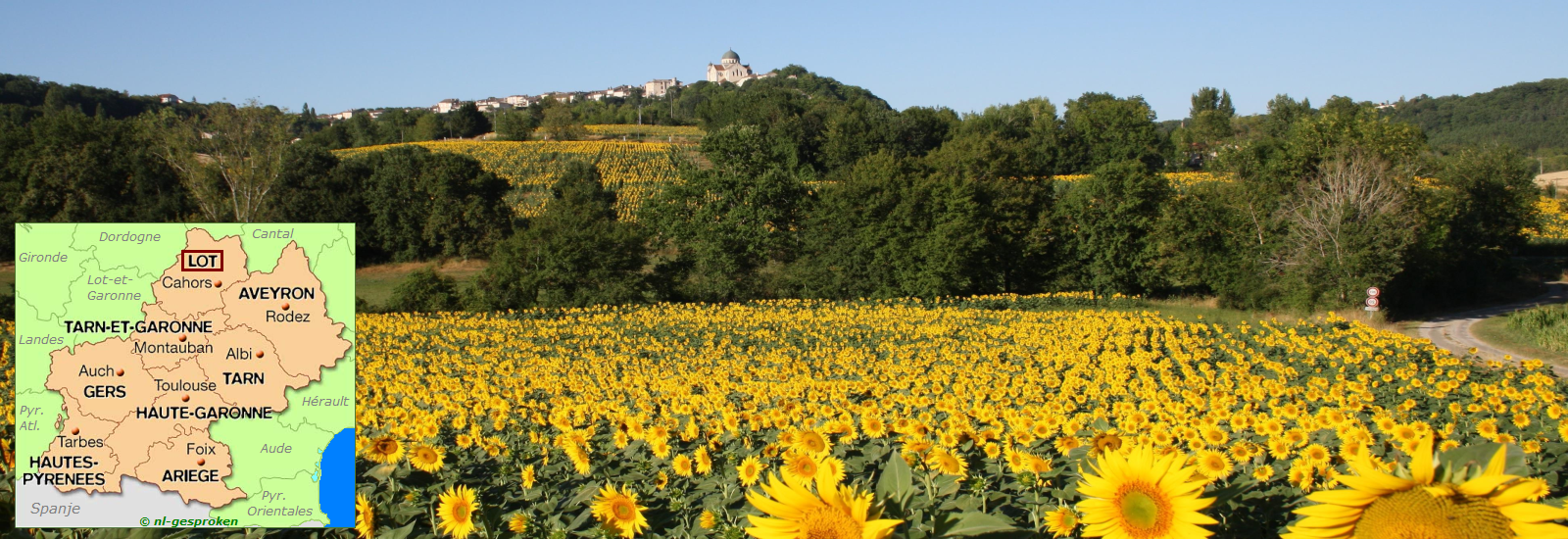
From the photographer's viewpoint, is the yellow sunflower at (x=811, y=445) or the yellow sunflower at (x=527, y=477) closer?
the yellow sunflower at (x=811, y=445)

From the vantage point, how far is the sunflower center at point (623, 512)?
3.06 metres

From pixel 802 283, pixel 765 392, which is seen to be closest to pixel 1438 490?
pixel 765 392

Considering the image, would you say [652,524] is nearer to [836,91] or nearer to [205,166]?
[205,166]

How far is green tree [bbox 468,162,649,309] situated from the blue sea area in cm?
2634

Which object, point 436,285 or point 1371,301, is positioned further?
point 436,285

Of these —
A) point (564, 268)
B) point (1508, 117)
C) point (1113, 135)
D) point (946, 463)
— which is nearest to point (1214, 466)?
point (946, 463)

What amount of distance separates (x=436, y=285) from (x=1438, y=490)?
1171 inches

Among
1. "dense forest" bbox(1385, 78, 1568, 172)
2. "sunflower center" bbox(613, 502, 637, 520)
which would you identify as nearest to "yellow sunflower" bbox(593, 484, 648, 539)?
"sunflower center" bbox(613, 502, 637, 520)

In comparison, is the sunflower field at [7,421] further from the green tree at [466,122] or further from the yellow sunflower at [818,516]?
the green tree at [466,122]

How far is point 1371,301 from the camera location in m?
25.3

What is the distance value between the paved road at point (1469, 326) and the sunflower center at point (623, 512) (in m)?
21.8

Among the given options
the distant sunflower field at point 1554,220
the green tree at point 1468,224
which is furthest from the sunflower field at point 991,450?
the distant sunflower field at point 1554,220

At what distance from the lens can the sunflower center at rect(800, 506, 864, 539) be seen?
1.81 m

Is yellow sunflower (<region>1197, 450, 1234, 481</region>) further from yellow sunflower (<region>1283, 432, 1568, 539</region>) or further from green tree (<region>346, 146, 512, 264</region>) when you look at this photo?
green tree (<region>346, 146, 512, 264</region>)
